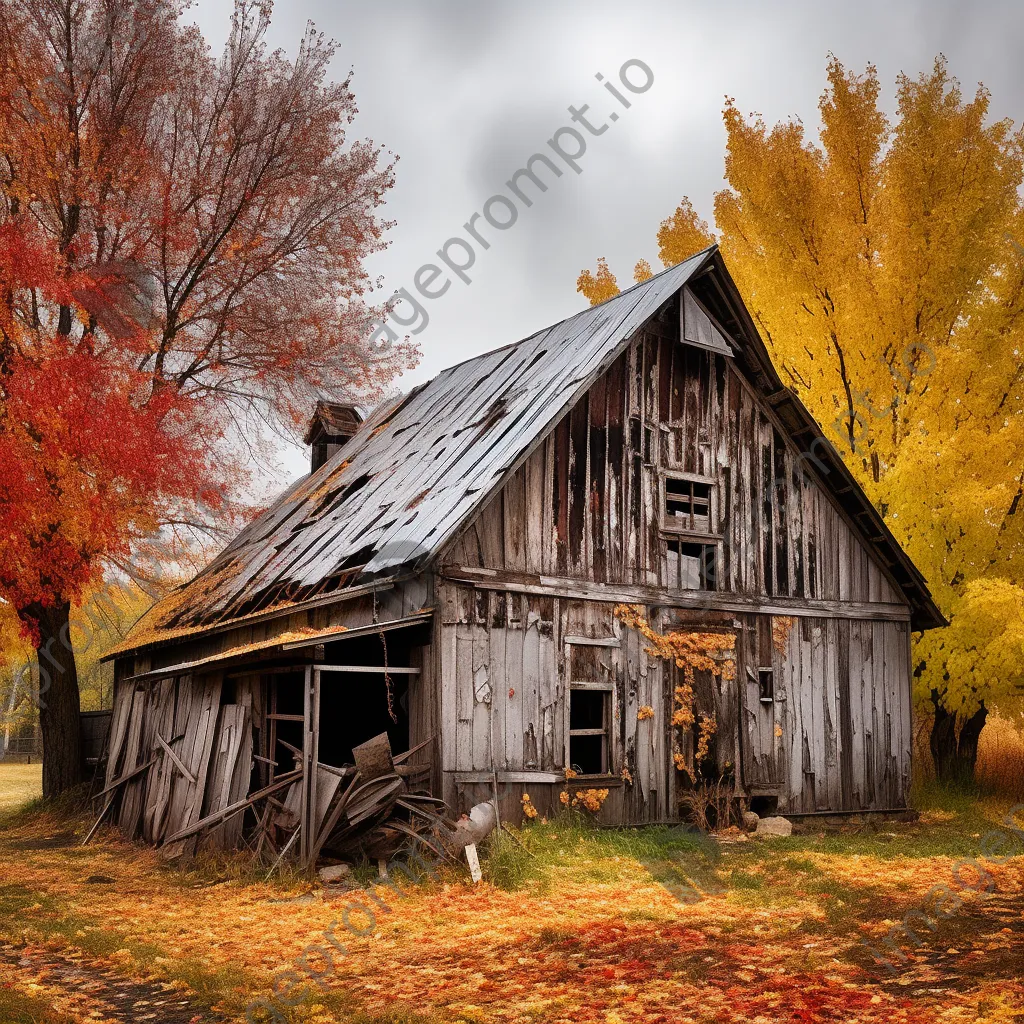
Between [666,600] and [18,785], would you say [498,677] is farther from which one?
[18,785]

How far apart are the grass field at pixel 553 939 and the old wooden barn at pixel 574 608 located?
1.38 meters

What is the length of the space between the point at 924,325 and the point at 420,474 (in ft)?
28.1

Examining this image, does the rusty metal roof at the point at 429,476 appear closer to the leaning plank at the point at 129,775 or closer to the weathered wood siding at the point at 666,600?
the weathered wood siding at the point at 666,600

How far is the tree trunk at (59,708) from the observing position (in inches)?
800

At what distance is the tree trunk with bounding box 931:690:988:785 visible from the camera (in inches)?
736

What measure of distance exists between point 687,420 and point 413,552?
5.34m

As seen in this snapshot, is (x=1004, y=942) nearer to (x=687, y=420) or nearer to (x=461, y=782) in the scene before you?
(x=461, y=782)

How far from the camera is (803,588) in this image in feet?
54.2

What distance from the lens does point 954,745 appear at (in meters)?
18.9

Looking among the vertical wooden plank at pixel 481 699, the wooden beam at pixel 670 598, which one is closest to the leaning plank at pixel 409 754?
the vertical wooden plank at pixel 481 699

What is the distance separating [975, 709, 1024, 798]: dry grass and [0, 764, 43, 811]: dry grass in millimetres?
18125

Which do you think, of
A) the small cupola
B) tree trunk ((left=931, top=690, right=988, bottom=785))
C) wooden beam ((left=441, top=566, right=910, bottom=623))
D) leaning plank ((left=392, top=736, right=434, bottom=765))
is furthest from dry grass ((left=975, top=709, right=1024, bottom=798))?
the small cupola

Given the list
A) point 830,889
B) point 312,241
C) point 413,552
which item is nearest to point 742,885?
point 830,889

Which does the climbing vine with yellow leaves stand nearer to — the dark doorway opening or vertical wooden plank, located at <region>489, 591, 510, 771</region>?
vertical wooden plank, located at <region>489, 591, 510, 771</region>
